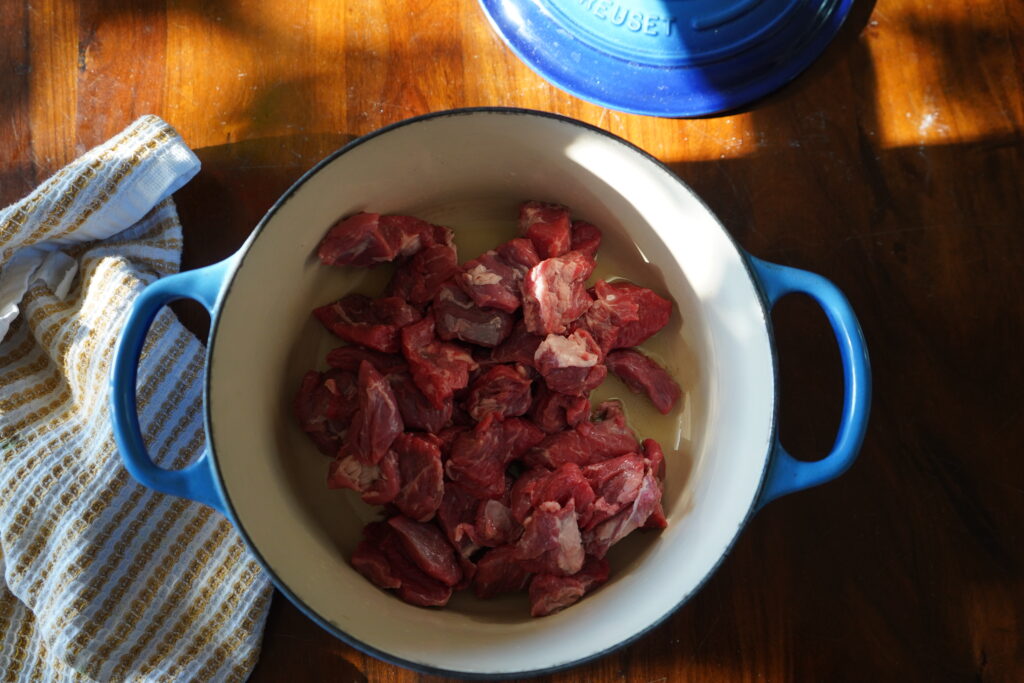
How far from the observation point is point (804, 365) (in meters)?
1.49

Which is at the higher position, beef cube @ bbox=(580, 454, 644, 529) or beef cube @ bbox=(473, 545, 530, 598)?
beef cube @ bbox=(580, 454, 644, 529)

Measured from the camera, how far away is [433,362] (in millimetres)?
1389

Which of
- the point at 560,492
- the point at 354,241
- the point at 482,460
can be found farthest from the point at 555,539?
the point at 354,241

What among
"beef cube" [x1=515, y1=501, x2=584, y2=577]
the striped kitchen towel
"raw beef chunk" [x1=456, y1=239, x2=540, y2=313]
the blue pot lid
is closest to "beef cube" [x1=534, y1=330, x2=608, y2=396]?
"raw beef chunk" [x1=456, y1=239, x2=540, y2=313]

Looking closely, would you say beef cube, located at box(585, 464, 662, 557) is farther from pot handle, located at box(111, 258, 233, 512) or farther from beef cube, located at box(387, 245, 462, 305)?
pot handle, located at box(111, 258, 233, 512)

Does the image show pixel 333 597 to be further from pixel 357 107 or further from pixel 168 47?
pixel 168 47

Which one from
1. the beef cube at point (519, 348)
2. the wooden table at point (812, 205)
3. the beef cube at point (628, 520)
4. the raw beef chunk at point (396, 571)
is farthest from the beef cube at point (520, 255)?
the raw beef chunk at point (396, 571)

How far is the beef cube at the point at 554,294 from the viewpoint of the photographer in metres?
1.37

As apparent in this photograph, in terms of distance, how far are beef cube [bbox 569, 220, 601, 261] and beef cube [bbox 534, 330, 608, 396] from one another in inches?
6.8

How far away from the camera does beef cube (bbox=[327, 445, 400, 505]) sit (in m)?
1.35

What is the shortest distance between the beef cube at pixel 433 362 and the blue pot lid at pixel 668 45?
21.9 inches

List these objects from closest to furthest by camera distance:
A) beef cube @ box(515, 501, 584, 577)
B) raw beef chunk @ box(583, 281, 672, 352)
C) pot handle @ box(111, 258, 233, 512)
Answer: pot handle @ box(111, 258, 233, 512) < beef cube @ box(515, 501, 584, 577) < raw beef chunk @ box(583, 281, 672, 352)

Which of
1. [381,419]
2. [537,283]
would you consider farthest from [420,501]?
[537,283]

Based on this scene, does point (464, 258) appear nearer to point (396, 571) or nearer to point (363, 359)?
point (363, 359)
